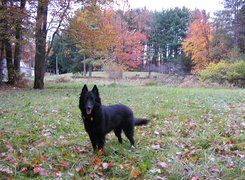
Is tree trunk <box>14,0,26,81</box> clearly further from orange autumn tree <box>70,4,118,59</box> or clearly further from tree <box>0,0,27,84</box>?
orange autumn tree <box>70,4,118,59</box>

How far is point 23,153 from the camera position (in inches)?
161

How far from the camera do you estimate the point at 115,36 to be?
19.6m

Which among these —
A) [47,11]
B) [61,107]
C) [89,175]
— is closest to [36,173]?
[89,175]

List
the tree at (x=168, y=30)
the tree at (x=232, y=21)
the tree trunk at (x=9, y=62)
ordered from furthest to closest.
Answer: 1. the tree at (x=168, y=30)
2. the tree at (x=232, y=21)
3. the tree trunk at (x=9, y=62)

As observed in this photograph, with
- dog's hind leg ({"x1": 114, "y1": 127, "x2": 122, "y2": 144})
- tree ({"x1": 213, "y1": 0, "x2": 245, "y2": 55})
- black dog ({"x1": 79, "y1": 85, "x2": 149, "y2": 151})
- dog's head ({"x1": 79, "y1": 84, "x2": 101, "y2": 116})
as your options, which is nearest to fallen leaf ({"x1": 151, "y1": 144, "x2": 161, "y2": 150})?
black dog ({"x1": 79, "y1": 85, "x2": 149, "y2": 151})

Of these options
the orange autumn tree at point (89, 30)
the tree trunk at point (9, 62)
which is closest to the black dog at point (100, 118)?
the orange autumn tree at point (89, 30)

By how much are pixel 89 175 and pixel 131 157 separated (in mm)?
902

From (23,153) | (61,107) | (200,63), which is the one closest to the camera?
(23,153)

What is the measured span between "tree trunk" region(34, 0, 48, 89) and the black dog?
12.9 meters

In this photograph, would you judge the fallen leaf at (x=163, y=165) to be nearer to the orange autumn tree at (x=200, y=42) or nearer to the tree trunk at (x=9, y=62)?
the tree trunk at (x=9, y=62)

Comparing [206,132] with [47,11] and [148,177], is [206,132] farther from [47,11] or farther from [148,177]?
[47,11]

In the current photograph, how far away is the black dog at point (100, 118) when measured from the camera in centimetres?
420

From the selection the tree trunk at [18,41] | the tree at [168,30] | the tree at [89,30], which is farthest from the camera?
the tree at [168,30]

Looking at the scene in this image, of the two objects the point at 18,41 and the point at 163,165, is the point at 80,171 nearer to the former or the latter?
the point at 163,165
